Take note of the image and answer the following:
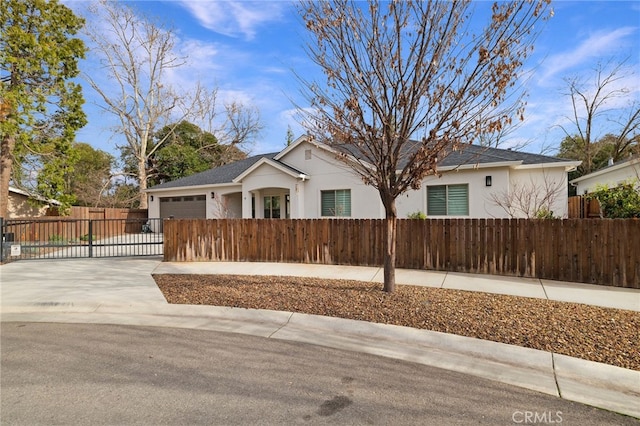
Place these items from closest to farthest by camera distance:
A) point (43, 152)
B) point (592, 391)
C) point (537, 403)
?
point (537, 403)
point (592, 391)
point (43, 152)

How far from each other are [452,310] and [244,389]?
372 centimetres

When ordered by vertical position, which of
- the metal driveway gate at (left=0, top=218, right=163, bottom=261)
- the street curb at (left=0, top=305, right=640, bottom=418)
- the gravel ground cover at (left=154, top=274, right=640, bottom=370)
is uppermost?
the metal driveway gate at (left=0, top=218, right=163, bottom=261)

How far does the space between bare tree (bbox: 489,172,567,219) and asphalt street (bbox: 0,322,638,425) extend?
10.5 meters

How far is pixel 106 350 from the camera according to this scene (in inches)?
180

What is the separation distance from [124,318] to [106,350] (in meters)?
1.57

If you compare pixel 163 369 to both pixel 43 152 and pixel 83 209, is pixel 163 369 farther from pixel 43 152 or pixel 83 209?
pixel 83 209

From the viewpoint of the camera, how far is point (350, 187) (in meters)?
15.4

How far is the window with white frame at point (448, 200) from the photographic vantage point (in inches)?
538

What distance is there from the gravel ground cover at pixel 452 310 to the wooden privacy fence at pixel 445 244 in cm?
197

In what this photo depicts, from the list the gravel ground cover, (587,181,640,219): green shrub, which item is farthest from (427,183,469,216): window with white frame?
the gravel ground cover

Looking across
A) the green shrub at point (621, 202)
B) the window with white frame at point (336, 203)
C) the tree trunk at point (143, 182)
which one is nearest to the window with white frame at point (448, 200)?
the window with white frame at point (336, 203)

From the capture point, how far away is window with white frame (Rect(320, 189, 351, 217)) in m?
15.6

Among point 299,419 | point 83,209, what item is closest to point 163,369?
point 299,419

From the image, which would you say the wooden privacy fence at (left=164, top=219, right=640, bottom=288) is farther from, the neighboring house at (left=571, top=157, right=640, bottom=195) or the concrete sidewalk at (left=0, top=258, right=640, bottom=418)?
the neighboring house at (left=571, top=157, right=640, bottom=195)
